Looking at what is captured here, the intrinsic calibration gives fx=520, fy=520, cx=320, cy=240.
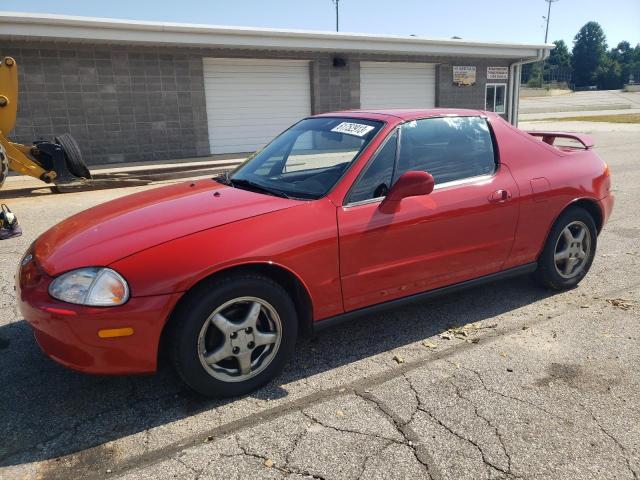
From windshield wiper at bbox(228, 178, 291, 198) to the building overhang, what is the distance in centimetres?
1105

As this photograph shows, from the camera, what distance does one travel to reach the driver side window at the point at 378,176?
3.27 meters

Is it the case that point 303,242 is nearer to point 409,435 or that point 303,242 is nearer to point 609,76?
point 409,435

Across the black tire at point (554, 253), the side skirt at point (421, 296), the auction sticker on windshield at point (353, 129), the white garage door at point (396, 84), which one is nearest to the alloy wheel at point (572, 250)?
the black tire at point (554, 253)

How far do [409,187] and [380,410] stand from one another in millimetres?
1314

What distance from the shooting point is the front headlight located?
8.38ft

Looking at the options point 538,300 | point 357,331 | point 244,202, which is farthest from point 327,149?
point 538,300

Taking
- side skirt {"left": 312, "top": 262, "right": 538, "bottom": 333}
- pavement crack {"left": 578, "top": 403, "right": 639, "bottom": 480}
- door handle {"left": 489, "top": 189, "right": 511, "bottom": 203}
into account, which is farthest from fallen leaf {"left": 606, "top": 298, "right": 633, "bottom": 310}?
pavement crack {"left": 578, "top": 403, "right": 639, "bottom": 480}

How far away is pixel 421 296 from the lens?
11.6 ft

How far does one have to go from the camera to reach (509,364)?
128 inches

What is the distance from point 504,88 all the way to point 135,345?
22190 millimetres

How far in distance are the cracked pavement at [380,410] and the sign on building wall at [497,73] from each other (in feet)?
62.1

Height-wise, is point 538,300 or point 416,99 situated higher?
point 416,99

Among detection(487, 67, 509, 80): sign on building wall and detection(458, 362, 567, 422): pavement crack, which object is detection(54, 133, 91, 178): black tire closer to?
detection(458, 362, 567, 422): pavement crack

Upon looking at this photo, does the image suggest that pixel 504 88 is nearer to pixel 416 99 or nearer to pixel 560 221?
pixel 416 99
